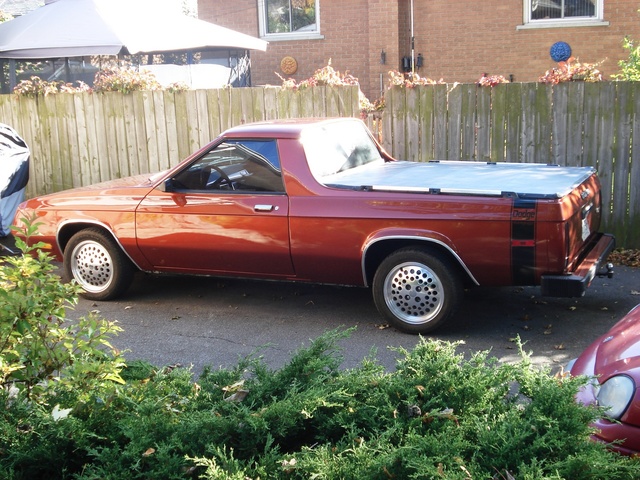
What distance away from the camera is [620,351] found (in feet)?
14.0

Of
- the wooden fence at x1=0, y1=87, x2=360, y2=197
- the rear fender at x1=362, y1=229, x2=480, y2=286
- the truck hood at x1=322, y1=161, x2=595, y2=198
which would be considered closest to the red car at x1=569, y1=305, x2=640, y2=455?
the truck hood at x1=322, y1=161, x2=595, y2=198

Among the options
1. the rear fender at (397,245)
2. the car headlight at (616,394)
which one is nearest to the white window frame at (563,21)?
the rear fender at (397,245)

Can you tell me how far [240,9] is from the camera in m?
19.5

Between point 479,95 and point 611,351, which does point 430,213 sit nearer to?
point 611,351

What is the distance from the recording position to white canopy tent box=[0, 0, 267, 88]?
47.0 feet

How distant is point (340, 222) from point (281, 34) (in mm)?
13085

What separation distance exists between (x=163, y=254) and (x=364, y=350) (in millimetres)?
2442

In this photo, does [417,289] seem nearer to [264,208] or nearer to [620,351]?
[264,208]

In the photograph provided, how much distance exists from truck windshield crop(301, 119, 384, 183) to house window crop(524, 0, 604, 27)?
32.5ft

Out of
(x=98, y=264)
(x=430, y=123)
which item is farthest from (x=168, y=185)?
(x=430, y=123)

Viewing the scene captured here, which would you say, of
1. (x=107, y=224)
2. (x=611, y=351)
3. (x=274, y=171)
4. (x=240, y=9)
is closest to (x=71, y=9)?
(x=240, y=9)

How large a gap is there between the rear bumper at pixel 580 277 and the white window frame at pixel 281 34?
42.0ft

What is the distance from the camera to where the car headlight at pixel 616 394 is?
3789 mm

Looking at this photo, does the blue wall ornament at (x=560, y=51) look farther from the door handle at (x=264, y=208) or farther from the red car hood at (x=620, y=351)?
the red car hood at (x=620, y=351)
